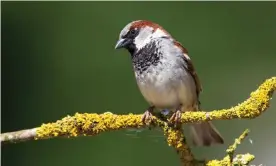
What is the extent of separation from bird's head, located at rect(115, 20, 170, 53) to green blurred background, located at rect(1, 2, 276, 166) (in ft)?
1.37

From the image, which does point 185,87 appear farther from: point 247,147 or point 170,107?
point 247,147

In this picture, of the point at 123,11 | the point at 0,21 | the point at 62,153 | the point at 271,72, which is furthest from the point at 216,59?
the point at 0,21

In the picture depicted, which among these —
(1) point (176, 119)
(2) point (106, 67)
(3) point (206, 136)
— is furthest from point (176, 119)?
(2) point (106, 67)

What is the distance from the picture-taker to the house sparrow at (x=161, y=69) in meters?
1.47

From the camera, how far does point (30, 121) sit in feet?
7.32

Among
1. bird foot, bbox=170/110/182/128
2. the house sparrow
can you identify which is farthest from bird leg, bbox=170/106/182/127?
the house sparrow

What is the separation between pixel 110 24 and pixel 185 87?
0.80 metres

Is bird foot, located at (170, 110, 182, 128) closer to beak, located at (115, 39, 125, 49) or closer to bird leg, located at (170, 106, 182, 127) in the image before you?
bird leg, located at (170, 106, 182, 127)

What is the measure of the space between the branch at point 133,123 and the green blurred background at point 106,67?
764mm

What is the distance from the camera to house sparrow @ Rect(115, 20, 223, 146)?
147 centimetres

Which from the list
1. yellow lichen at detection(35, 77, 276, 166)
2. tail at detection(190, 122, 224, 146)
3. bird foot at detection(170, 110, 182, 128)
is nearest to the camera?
yellow lichen at detection(35, 77, 276, 166)

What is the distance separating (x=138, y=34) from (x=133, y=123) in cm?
47

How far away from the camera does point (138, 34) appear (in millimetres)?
1499

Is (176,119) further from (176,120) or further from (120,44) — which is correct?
(120,44)
